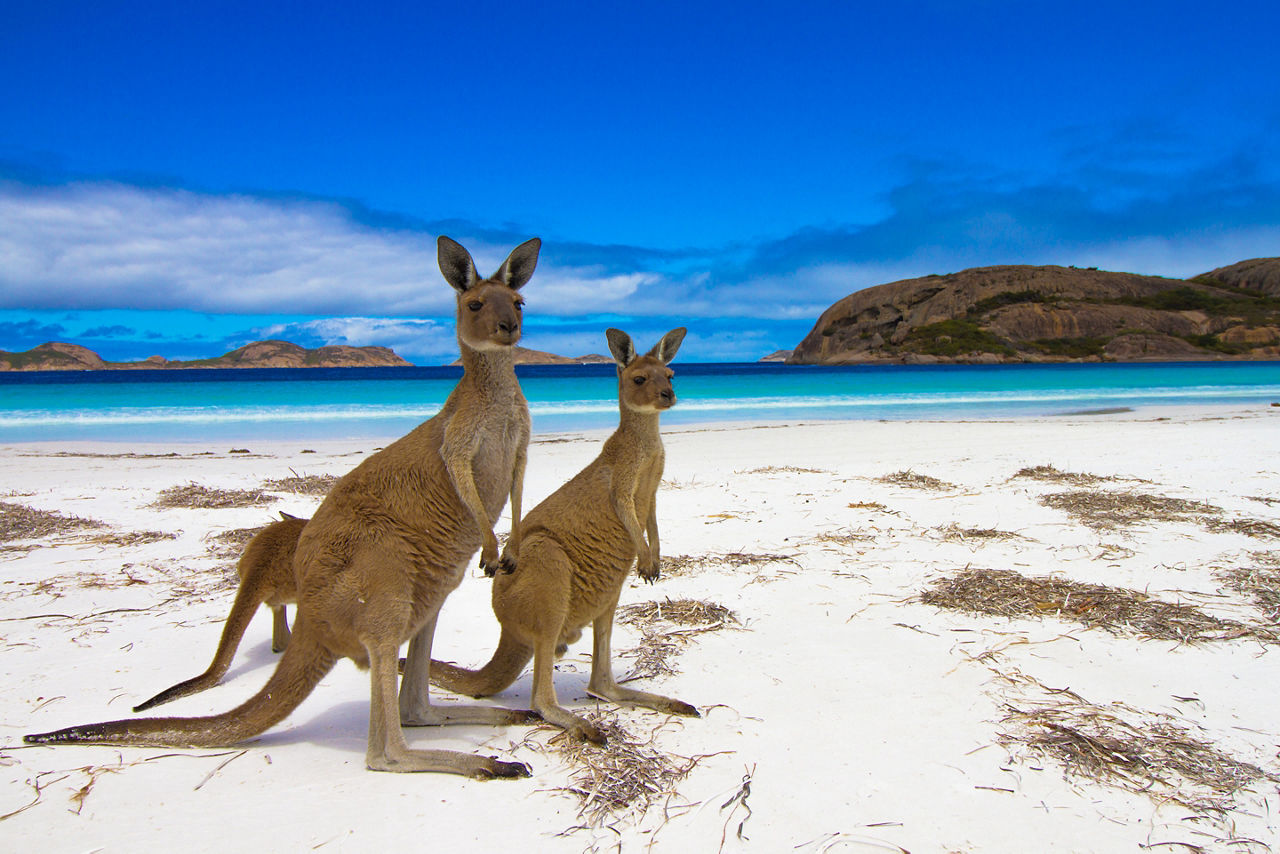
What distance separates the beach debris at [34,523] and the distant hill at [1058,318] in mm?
71517

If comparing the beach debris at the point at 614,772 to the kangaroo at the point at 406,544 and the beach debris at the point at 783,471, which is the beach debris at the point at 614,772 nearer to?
the kangaroo at the point at 406,544

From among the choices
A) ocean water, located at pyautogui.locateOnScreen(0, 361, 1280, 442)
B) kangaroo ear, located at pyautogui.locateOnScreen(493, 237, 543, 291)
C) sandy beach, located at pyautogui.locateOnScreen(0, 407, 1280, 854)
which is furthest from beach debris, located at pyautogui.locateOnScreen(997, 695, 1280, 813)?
ocean water, located at pyautogui.locateOnScreen(0, 361, 1280, 442)

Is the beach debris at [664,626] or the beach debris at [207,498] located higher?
the beach debris at [207,498]

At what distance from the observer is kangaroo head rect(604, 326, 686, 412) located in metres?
2.90

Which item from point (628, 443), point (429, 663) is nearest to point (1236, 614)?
point (628, 443)

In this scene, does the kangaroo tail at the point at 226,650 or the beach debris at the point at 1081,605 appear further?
the beach debris at the point at 1081,605

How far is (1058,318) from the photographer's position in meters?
67.9

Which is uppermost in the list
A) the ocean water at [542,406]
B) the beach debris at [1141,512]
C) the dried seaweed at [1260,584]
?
the ocean water at [542,406]

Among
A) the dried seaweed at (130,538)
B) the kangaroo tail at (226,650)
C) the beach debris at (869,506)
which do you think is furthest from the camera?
the beach debris at (869,506)

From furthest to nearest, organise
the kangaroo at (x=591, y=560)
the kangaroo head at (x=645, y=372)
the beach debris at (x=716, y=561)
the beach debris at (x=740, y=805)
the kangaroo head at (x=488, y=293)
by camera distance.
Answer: the beach debris at (x=716, y=561), the kangaroo head at (x=645, y=372), the kangaroo at (x=591, y=560), the kangaroo head at (x=488, y=293), the beach debris at (x=740, y=805)

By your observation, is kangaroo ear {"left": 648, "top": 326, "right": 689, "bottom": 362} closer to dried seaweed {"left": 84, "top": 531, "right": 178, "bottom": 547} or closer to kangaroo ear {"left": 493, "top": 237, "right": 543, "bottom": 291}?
kangaroo ear {"left": 493, "top": 237, "right": 543, "bottom": 291}

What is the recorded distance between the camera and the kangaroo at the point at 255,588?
9.32ft

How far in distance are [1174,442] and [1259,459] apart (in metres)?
2.16

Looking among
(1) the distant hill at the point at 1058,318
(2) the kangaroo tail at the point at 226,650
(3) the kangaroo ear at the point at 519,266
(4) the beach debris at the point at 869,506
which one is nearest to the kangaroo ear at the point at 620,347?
(3) the kangaroo ear at the point at 519,266
